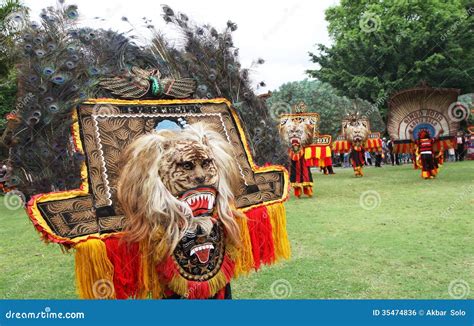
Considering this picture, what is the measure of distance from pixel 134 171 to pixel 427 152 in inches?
458

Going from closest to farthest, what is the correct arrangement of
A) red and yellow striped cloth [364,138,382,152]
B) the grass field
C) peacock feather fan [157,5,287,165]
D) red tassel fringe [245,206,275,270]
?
1. red tassel fringe [245,206,275,270]
2. peacock feather fan [157,5,287,165]
3. the grass field
4. red and yellow striped cloth [364,138,382,152]

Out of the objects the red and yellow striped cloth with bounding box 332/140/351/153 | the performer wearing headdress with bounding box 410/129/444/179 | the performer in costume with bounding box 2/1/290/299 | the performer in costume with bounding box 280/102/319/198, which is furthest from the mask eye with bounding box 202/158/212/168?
the red and yellow striped cloth with bounding box 332/140/351/153

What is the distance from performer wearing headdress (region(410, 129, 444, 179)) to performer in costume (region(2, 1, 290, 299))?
10432 millimetres

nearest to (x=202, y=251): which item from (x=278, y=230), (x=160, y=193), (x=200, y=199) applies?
(x=200, y=199)

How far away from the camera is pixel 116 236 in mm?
2469

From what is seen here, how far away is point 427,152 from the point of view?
1262 cm

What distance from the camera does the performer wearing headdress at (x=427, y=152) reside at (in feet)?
40.7

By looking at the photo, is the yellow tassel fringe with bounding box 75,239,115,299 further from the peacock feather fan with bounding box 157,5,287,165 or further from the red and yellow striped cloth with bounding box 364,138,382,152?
the red and yellow striped cloth with bounding box 364,138,382,152

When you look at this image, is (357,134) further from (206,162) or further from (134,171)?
(134,171)

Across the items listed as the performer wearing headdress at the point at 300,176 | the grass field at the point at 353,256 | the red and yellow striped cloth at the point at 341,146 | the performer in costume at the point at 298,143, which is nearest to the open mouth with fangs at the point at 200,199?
the grass field at the point at 353,256

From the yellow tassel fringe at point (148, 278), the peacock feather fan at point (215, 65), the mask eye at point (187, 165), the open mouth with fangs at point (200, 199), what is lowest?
the yellow tassel fringe at point (148, 278)

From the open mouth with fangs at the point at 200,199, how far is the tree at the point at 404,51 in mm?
17503

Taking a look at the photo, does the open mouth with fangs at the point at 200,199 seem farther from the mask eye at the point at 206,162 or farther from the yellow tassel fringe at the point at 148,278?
the yellow tassel fringe at the point at 148,278

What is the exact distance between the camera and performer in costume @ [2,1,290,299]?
2420mm
